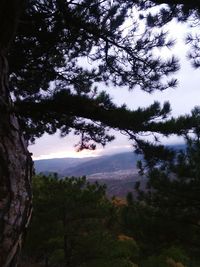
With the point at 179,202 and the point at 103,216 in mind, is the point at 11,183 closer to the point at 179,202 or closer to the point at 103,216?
the point at 103,216

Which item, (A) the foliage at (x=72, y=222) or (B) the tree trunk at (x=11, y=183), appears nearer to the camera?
(B) the tree trunk at (x=11, y=183)

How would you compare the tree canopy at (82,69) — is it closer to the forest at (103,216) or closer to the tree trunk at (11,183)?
the tree trunk at (11,183)

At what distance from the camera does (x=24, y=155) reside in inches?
120

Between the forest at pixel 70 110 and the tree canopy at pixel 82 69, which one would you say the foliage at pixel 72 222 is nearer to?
the forest at pixel 70 110

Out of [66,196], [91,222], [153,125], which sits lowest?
[91,222]

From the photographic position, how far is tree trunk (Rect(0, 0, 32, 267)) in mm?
2656

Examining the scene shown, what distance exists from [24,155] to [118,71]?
2966mm

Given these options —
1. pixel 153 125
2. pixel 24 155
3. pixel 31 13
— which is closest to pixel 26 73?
pixel 31 13

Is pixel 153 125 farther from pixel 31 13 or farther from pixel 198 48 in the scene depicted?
pixel 31 13

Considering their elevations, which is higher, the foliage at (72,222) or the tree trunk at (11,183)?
the tree trunk at (11,183)

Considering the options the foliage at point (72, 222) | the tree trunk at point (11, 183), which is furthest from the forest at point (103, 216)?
the tree trunk at point (11, 183)

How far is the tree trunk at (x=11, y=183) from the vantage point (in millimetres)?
2656

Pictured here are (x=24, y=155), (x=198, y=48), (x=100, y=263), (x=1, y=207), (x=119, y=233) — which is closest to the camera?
(x=1, y=207)

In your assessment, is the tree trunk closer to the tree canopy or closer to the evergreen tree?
the tree canopy
